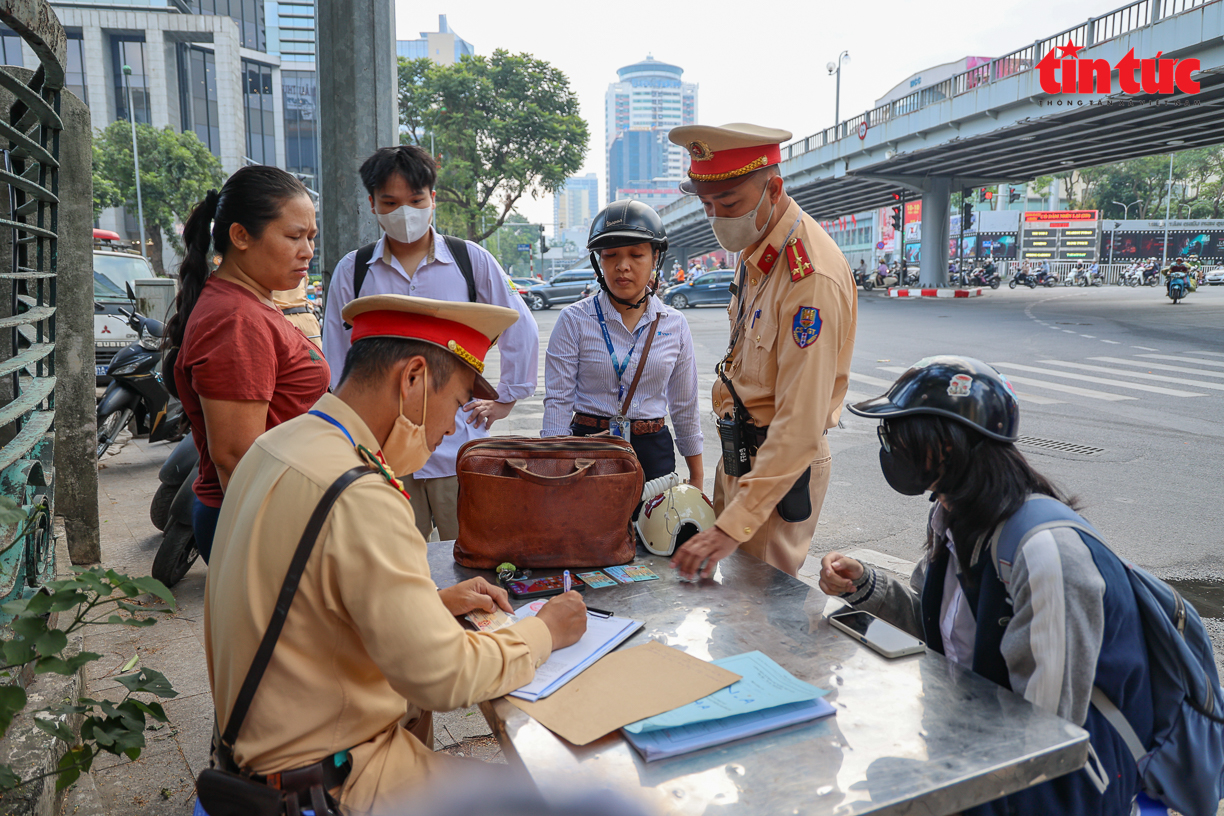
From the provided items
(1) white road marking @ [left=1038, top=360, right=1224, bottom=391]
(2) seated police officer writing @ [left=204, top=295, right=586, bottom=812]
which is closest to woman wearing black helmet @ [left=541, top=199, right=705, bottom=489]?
(2) seated police officer writing @ [left=204, top=295, right=586, bottom=812]

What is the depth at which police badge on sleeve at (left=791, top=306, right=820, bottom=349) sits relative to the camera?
7.55ft

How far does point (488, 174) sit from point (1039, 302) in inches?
885

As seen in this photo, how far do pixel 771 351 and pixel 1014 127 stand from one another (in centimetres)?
2502

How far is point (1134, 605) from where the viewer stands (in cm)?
161

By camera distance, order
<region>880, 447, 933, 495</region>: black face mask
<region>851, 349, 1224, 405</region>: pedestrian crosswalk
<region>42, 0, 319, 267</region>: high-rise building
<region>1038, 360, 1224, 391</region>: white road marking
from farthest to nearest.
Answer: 1. <region>42, 0, 319, 267</region>: high-rise building
2. <region>1038, 360, 1224, 391</region>: white road marking
3. <region>851, 349, 1224, 405</region>: pedestrian crosswalk
4. <region>880, 447, 933, 495</region>: black face mask

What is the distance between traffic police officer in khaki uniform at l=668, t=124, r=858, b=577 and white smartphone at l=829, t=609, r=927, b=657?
0.37 meters

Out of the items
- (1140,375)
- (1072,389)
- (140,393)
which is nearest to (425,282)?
(140,393)

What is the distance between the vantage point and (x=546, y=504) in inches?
89.4

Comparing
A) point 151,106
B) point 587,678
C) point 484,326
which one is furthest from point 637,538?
point 151,106

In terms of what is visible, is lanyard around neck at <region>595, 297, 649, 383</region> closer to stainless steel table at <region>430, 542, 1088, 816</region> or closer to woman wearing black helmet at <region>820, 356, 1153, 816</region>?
woman wearing black helmet at <region>820, 356, 1153, 816</region>

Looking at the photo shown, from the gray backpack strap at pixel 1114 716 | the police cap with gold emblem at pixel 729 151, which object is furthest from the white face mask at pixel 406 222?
the gray backpack strap at pixel 1114 716

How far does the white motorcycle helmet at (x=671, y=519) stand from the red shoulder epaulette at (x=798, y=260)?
736 mm

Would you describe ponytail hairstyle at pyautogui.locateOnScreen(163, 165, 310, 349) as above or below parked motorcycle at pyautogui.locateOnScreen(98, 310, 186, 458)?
above

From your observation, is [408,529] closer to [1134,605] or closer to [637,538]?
[637,538]
